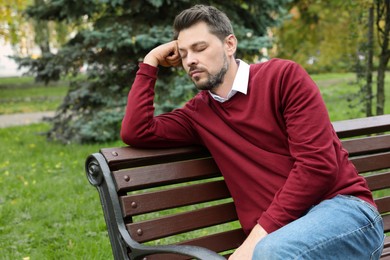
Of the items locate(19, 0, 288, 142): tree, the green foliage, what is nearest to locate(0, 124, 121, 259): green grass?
locate(19, 0, 288, 142): tree

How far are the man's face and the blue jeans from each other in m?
0.74

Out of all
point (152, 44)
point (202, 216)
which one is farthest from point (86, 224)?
point (152, 44)

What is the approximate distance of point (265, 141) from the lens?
8.78 ft

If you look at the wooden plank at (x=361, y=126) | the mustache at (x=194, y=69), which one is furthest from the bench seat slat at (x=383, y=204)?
the mustache at (x=194, y=69)

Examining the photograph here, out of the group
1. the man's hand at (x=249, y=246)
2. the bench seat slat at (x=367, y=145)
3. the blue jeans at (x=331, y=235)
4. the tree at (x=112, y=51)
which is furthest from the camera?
the tree at (x=112, y=51)

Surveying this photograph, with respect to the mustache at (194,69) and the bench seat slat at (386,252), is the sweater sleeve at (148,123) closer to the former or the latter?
the mustache at (194,69)

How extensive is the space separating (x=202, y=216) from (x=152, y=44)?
5.33 m

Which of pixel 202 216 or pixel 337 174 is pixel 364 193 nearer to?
pixel 337 174

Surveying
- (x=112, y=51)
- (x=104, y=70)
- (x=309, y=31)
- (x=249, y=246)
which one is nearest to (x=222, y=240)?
(x=249, y=246)

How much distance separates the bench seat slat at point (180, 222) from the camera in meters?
2.69

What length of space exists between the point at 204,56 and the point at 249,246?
88cm

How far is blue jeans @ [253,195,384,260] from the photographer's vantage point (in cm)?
226

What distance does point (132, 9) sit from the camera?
829cm

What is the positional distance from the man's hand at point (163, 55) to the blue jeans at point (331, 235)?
1009 millimetres
